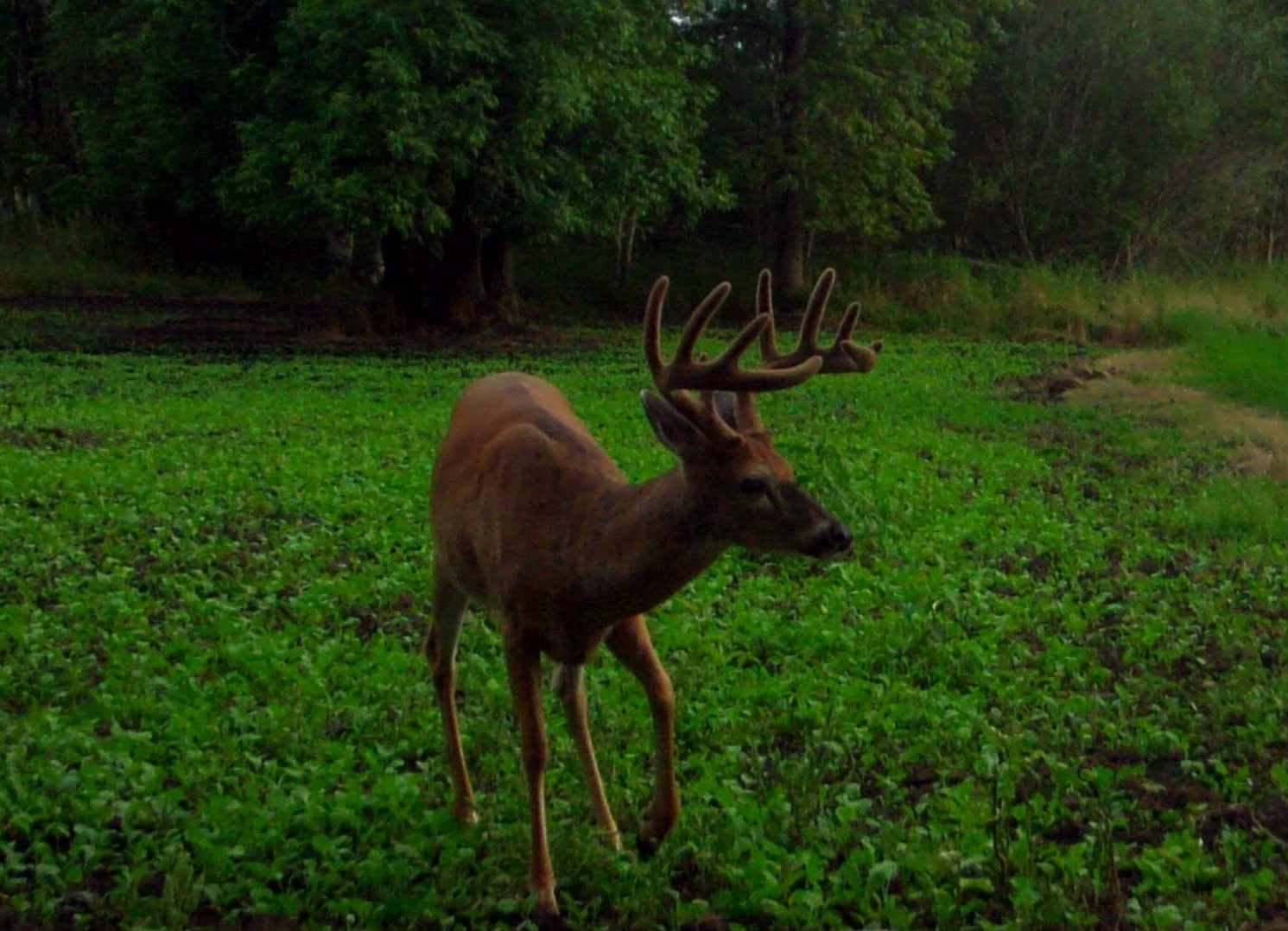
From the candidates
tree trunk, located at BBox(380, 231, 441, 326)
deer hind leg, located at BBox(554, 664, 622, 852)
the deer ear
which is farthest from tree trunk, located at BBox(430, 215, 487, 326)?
the deer ear

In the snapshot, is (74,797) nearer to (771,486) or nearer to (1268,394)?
(771,486)

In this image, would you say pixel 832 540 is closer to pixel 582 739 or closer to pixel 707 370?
pixel 707 370

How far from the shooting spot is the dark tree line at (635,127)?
64.7 ft

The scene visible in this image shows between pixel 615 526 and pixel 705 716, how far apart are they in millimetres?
1729

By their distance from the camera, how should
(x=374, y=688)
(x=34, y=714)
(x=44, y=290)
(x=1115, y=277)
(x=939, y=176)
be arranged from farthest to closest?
(x=939, y=176) < (x=1115, y=277) < (x=44, y=290) < (x=374, y=688) < (x=34, y=714)

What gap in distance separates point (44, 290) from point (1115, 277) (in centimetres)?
2005

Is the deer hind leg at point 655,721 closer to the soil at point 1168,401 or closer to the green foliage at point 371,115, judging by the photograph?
the soil at point 1168,401

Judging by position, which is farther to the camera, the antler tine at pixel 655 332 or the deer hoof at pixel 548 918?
the antler tine at pixel 655 332

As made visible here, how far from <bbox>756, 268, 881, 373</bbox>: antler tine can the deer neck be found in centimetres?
70

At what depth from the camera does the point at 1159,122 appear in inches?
1271

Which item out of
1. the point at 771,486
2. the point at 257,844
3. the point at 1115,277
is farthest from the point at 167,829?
the point at 1115,277

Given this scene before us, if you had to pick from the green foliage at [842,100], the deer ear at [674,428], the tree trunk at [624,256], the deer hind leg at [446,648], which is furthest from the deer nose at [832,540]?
the tree trunk at [624,256]

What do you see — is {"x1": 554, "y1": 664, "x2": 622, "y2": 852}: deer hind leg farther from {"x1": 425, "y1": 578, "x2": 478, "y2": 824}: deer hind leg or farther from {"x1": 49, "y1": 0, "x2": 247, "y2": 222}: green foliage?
{"x1": 49, "y1": 0, "x2": 247, "y2": 222}: green foliage

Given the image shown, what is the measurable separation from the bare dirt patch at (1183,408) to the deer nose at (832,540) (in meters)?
8.12
